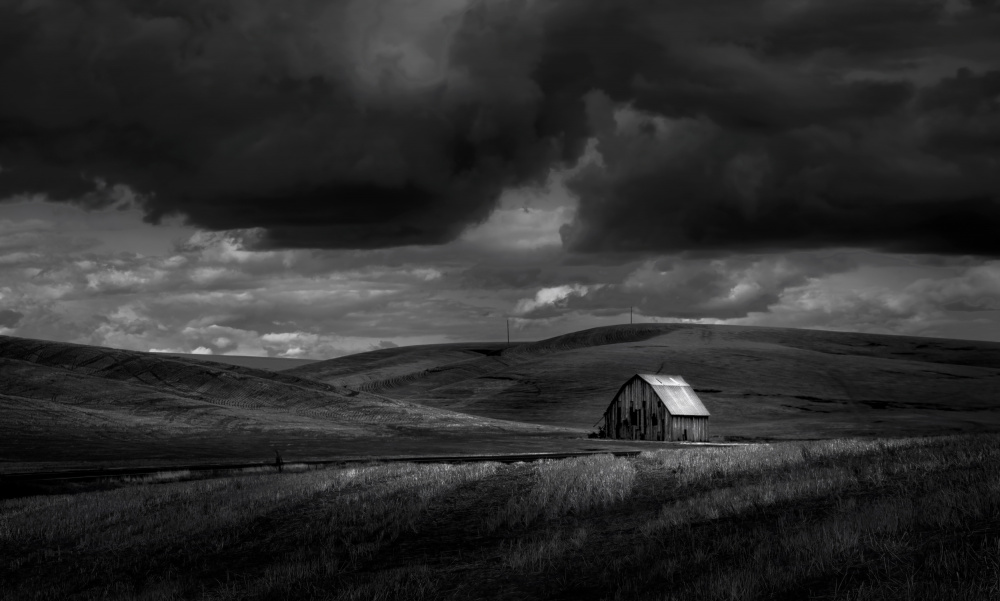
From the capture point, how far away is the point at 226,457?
5078 cm

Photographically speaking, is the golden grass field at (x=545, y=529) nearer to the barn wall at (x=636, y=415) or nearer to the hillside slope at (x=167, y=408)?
the hillside slope at (x=167, y=408)

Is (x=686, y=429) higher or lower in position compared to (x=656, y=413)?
lower

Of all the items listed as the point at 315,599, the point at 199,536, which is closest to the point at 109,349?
the point at 199,536

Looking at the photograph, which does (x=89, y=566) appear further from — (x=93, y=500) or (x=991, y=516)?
(x=991, y=516)

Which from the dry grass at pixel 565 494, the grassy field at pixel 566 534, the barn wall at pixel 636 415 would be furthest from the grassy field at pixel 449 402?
the dry grass at pixel 565 494

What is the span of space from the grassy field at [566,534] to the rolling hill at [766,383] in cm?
5381

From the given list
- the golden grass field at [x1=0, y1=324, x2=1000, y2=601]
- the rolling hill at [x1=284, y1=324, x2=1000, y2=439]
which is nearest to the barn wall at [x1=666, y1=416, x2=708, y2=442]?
the rolling hill at [x1=284, y1=324, x2=1000, y2=439]

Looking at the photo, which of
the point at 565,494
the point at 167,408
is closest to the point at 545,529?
the point at 565,494

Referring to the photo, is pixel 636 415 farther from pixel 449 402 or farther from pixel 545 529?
pixel 545 529

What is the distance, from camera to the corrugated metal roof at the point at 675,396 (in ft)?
249

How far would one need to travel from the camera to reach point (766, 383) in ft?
374

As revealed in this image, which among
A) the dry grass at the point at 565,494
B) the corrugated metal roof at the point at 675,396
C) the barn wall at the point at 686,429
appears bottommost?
the barn wall at the point at 686,429

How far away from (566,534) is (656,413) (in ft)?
205

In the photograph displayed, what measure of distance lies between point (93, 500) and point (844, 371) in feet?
372
